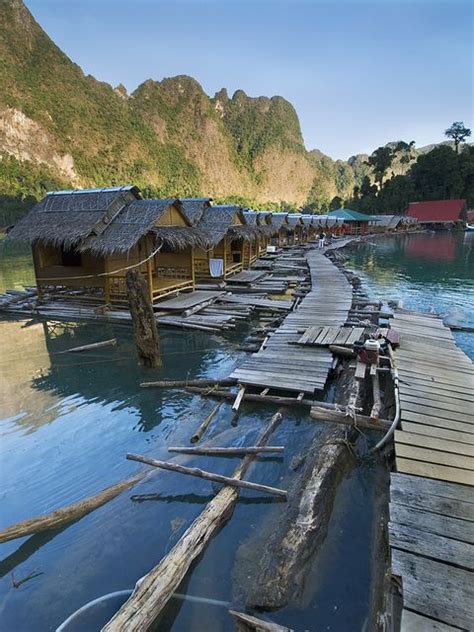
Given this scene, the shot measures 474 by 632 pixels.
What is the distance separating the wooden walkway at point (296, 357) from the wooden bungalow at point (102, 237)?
210 inches

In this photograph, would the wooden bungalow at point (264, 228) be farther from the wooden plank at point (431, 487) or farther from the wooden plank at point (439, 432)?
the wooden plank at point (431, 487)

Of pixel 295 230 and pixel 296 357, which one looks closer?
pixel 296 357

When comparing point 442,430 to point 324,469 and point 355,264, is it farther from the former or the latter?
point 355,264

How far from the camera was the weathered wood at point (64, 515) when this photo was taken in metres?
4.30

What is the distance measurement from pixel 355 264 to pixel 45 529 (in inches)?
1217

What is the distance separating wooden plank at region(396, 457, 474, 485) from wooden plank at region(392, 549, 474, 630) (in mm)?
1265

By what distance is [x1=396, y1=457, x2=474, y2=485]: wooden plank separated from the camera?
4382 millimetres

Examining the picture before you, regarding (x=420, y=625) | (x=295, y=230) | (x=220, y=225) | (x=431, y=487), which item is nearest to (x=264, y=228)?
(x=220, y=225)

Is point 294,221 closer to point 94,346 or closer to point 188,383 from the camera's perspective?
point 94,346

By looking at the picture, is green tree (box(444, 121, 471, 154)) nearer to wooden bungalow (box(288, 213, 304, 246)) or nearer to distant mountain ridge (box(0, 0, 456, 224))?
distant mountain ridge (box(0, 0, 456, 224))

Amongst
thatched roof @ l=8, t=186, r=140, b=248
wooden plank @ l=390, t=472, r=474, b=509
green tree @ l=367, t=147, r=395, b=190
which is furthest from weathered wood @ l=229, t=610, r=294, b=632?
green tree @ l=367, t=147, r=395, b=190

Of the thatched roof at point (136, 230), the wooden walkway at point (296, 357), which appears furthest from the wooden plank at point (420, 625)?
the thatched roof at point (136, 230)

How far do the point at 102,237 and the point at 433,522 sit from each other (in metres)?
12.4

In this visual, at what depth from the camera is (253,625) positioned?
3174 millimetres
